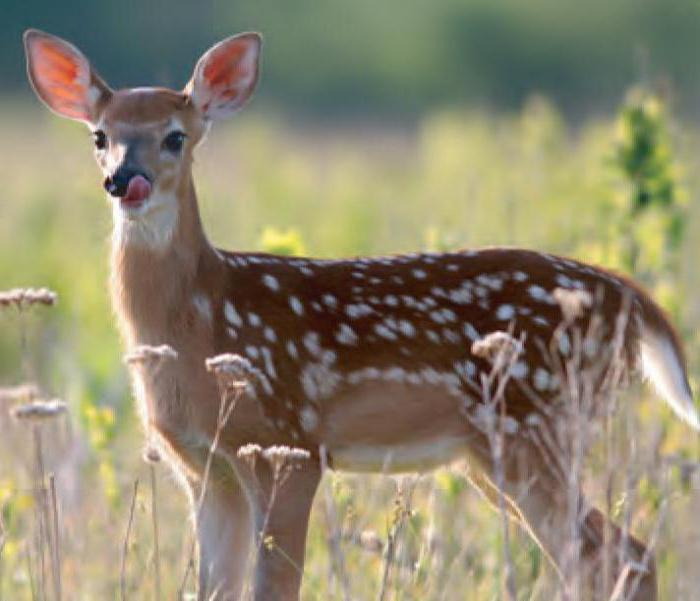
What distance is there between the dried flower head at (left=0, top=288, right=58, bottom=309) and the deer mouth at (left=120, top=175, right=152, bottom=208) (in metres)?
0.92

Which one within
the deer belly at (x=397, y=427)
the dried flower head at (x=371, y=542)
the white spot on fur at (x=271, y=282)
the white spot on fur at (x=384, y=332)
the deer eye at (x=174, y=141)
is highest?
the deer eye at (x=174, y=141)

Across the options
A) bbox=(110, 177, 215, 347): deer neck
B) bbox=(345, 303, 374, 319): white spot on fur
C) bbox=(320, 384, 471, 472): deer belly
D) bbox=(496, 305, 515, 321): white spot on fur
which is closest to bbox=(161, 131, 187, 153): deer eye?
bbox=(110, 177, 215, 347): deer neck

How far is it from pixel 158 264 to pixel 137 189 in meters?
0.41

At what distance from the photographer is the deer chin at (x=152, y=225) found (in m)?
7.75

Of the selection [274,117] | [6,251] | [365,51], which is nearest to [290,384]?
[6,251]

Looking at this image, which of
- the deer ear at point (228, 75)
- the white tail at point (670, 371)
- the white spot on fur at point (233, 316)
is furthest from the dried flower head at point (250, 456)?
the white tail at point (670, 371)

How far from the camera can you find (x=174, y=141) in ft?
25.7

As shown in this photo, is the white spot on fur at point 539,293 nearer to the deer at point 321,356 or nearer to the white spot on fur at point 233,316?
the deer at point 321,356

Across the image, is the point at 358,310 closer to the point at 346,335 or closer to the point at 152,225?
the point at 346,335

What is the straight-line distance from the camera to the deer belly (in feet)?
25.6

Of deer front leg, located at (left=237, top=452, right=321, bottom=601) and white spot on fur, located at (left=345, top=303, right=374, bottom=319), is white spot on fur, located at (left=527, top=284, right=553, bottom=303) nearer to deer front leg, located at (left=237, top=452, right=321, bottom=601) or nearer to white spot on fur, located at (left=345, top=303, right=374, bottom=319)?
white spot on fur, located at (left=345, top=303, right=374, bottom=319)

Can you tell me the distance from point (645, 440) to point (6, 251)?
10650 millimetres

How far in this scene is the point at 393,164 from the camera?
2881 centimetres

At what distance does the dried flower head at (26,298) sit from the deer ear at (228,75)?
176 cm
